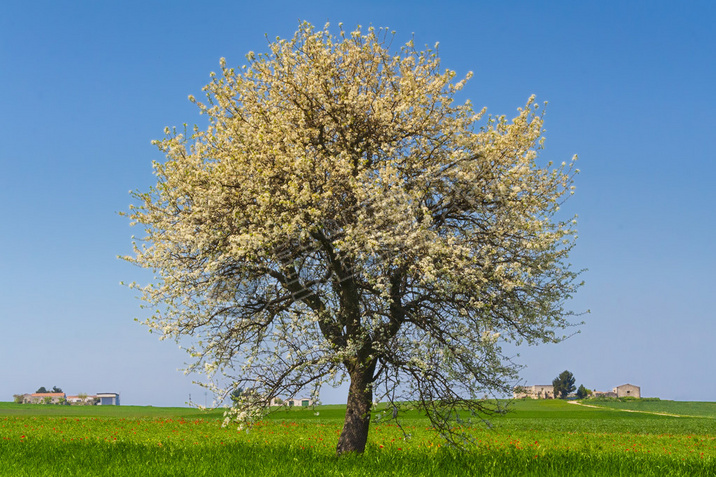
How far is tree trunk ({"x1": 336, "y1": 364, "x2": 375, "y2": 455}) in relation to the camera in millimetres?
14297

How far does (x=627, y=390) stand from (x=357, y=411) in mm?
203865

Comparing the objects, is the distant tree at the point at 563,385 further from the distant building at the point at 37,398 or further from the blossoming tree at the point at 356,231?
the blossoming tree at the point at 356,231

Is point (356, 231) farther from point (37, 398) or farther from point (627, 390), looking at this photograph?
point (627, 390)

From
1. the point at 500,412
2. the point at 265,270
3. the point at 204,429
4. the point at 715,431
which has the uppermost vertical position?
the point at 265,270

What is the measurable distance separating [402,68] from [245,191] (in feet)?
18.0

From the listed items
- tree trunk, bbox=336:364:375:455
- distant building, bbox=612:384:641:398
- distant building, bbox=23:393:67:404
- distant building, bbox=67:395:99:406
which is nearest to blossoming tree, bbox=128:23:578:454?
tree trunk, bbox=336:364:375:455

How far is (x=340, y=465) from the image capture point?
12.8 meters

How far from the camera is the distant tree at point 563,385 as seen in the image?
176550 millimetres

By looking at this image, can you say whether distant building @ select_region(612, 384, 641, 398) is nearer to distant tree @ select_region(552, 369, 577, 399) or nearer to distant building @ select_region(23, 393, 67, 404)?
distant tree @ select_region(552, 369, 577, 399)

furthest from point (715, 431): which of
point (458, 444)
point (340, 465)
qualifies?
point (340, 465)

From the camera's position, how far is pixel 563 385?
181 m

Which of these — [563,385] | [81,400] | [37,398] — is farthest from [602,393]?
[37,398]

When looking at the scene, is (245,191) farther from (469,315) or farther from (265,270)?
(469,315)

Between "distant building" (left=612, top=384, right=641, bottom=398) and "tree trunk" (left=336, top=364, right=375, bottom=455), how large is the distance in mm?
197034
